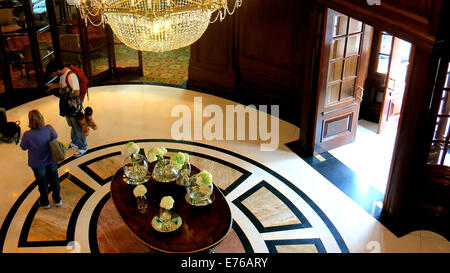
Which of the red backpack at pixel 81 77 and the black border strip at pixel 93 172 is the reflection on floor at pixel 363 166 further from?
the red backpack at pixel 81 77

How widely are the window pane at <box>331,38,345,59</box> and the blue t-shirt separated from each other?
370 centimetres

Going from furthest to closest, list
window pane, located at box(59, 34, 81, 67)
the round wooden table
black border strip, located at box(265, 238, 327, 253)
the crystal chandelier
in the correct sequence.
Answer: window pane, located at box(59, 34, 81, 67) → black border strip, located at box(265, 238, 327, 253) → the round wooden table → the crystal chandelier

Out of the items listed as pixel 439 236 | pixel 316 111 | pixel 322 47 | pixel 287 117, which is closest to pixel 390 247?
pixel 439 236

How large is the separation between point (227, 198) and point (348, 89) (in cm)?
246

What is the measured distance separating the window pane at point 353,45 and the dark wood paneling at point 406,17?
109 centimetres

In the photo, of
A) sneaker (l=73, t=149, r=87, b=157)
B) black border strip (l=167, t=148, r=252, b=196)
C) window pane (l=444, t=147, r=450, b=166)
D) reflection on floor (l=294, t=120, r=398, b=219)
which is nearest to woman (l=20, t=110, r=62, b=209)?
sneaker (l=73, t=149, r=87, b=157)

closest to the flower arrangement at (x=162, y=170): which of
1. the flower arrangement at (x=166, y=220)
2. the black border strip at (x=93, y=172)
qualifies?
the flower arrangement at (x=166, y=220)

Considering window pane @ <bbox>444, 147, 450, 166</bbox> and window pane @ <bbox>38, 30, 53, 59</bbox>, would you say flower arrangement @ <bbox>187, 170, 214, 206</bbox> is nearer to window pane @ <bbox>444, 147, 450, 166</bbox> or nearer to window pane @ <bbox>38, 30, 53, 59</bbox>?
window pane @ <bbox>444, 147, 450, 166</bbox>

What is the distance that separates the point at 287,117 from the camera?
7500 millimetres

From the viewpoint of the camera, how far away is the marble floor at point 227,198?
4801 mm

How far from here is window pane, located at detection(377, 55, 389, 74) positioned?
7277 mm

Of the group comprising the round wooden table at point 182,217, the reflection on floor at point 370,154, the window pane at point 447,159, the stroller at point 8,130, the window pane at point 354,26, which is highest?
the window pane at point 354,26

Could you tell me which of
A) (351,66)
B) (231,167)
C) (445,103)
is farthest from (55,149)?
(445,103)

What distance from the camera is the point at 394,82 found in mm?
6777
